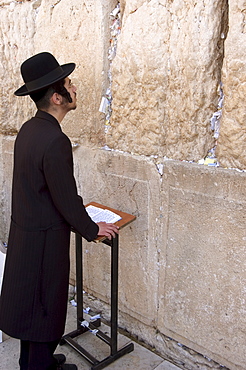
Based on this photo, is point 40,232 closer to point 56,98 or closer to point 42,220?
point 42,220

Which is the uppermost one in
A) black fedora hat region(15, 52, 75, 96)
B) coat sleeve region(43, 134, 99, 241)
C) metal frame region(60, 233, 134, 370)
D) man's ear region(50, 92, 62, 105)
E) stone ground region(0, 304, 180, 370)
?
black fedora hat region(15, 52, 75, 96)

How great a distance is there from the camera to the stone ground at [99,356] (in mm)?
2824

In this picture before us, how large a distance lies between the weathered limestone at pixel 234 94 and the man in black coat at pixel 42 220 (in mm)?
829

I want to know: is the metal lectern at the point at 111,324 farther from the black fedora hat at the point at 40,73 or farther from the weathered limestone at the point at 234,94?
the black fedora hat at the point at 40,73

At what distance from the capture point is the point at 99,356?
2939mm

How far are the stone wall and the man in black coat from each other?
1.81 ft

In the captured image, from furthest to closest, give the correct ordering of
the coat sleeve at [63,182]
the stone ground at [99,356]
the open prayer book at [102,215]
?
the stone ground at [99,356], the open prayer book at [102,215], the coat sleeve at [63,182]

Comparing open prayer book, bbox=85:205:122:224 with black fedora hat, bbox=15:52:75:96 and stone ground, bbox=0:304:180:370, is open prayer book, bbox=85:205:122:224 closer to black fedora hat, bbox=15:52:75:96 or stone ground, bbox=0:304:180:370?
black fedora hat, bbox=15:52:75:96

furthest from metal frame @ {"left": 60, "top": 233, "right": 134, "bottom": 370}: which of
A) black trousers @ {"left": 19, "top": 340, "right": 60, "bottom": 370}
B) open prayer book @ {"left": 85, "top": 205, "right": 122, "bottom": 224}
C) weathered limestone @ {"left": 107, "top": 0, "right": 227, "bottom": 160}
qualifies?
weathered limestone @ {"left": 107, "top": 0, "right": 227, "bottom": 160}

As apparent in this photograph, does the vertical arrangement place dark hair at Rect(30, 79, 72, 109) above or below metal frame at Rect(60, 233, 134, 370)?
above

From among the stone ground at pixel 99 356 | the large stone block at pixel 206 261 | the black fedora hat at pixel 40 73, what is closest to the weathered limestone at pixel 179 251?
the large stone block at pixel 206 261

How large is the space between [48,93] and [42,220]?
0.71m

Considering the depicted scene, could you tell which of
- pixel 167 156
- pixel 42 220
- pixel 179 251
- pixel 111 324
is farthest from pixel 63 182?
pixel 111 324

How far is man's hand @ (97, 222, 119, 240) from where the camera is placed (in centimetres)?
238
